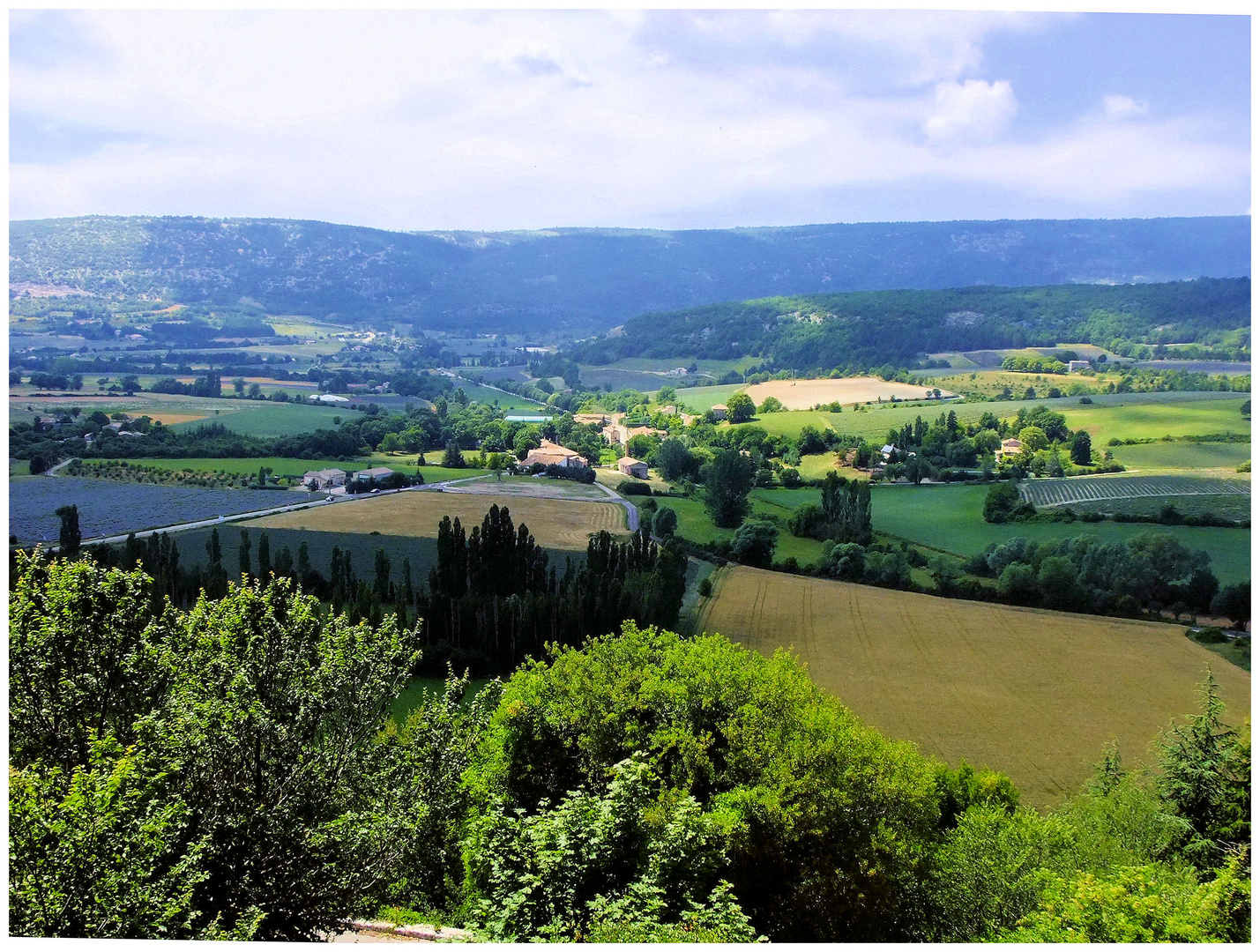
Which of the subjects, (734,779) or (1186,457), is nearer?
(734,779)

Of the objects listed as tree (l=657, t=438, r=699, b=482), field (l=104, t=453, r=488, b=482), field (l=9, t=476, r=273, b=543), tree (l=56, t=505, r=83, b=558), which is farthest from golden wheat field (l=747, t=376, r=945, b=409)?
tree (l=56, t=505, r=83, b=558)

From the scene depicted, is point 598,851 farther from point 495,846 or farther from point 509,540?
point 509,540

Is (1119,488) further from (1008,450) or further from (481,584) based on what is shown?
(481,584)

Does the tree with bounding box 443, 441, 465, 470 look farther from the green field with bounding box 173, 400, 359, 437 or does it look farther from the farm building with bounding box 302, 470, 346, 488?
the green field with bounding box 173, 400, 359, 437

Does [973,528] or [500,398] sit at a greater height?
[500,398]

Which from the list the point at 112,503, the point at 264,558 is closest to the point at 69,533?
the point at 112,503

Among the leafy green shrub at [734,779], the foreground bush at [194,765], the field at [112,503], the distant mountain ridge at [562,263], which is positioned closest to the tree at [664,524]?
the field at [112,503]

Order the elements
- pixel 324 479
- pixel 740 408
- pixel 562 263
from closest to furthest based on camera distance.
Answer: pixel 324 479 < pixel 740 408 < pixel 562 263
